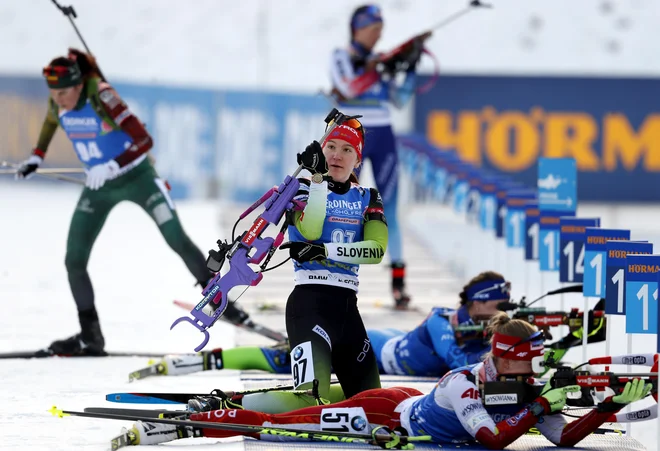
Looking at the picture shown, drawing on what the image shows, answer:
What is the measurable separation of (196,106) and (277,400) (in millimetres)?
17371

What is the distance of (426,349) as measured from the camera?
9000mm

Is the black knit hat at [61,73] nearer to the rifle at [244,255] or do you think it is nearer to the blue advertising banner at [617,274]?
the rifle at [244,255]

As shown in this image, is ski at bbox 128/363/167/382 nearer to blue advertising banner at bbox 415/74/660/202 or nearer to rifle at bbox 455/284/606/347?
rifle at bbox 455/284/606/347

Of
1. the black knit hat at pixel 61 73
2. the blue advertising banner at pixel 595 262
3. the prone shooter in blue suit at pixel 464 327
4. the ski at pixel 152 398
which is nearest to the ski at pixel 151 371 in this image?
the ski at pixel 152 398

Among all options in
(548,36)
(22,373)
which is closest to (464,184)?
(22,373)

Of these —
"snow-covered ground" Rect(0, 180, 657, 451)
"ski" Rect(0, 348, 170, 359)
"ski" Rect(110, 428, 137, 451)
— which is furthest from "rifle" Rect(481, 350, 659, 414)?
"ski" Rect(0, 348, 170, 359)

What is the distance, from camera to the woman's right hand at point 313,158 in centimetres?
715

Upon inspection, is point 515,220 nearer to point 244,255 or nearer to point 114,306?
point 114,306

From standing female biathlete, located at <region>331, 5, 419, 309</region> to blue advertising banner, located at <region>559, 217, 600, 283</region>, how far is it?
3.40 m

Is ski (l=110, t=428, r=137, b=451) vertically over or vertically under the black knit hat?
under

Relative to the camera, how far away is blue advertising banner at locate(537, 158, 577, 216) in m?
10.6

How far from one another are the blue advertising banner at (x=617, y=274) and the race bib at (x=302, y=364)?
1.53 meters

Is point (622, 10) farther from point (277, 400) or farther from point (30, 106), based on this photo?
point (277, 400)

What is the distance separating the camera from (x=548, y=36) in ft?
106
